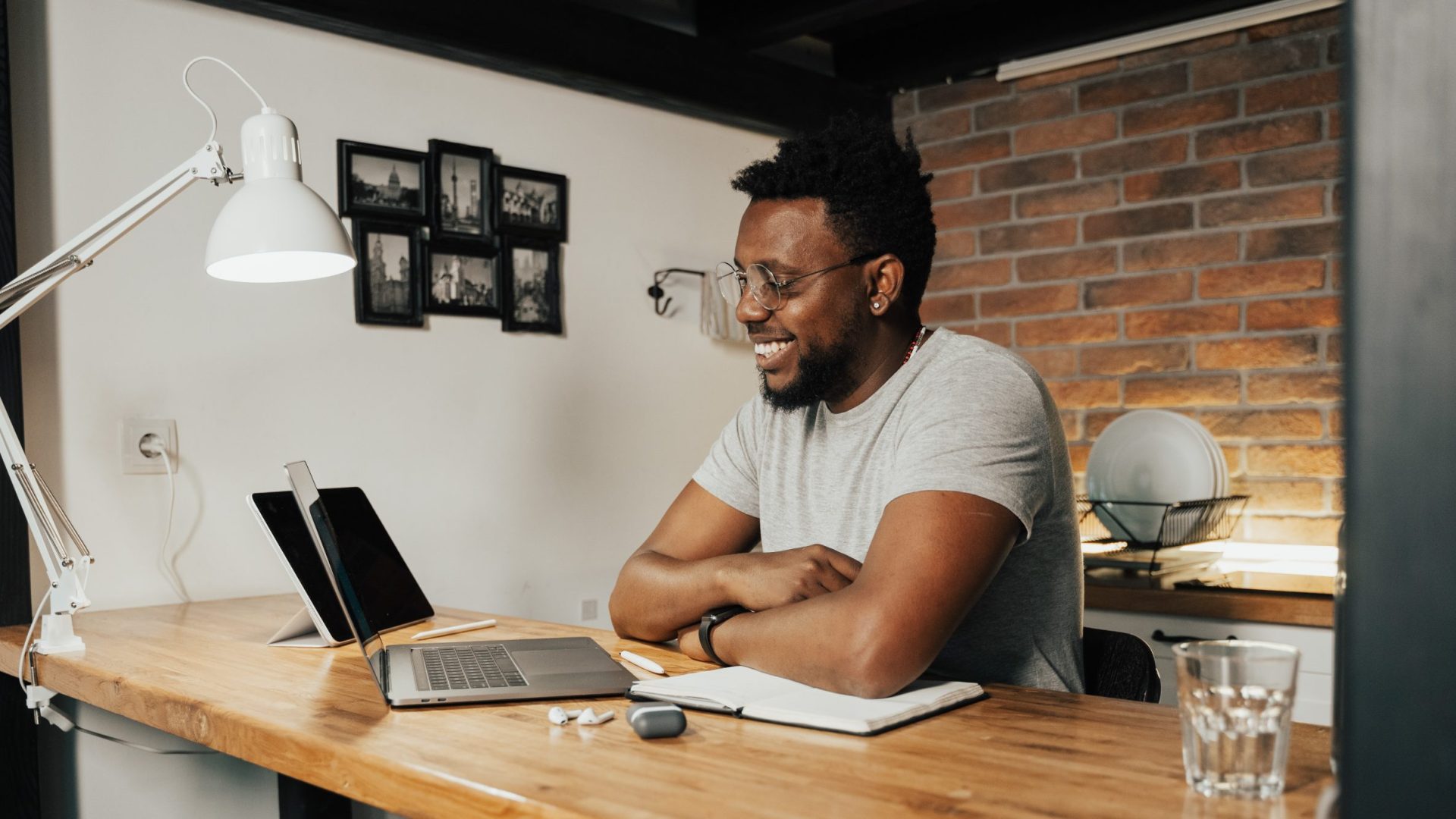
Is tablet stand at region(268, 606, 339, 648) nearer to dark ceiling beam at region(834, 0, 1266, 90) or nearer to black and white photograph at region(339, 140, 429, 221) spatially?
black and white photograph at region(339, 140, 429, 221)

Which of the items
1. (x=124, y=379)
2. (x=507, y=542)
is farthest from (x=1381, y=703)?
(x=507, y=542)

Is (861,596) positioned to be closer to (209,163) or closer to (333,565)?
(333,565)

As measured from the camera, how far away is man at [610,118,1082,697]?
124cm

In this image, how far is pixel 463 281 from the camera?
2562mm

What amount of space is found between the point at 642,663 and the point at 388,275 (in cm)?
135

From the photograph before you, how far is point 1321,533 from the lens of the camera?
9.07 ft

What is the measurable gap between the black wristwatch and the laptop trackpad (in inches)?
4.7

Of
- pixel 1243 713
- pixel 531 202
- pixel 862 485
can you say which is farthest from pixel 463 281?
pixel 1243 713

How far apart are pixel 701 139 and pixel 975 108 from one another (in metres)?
0.88

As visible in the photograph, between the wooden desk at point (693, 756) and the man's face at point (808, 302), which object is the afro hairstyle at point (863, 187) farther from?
the wooden desk at point (693, 756)

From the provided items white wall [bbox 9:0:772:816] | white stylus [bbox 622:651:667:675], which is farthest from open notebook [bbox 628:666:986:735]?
white wall [bbox 9:0:772:816]

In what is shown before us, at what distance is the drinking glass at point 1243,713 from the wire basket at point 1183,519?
1.83m

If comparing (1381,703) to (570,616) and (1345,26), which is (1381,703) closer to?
(1345,26)

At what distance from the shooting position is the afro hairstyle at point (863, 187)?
163cm
